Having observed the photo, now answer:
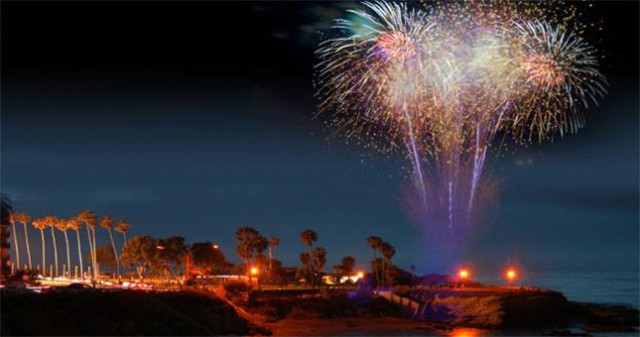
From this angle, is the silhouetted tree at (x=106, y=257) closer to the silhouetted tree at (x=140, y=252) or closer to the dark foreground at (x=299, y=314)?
the silhouetted tree at (x=140, y=252)

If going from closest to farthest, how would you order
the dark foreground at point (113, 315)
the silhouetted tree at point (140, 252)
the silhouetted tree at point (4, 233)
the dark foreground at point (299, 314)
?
the dark foreground at point (113, 315) → the dark foreground at point (299, 314) → the silhouetted tree at point (4, 233) → the silhouetted tree at point (140, 252)

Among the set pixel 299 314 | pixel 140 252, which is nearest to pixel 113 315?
pixel 299 314

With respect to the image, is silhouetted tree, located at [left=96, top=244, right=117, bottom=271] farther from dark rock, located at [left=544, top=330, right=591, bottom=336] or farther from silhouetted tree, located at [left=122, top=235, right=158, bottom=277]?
dark rock, located at [left=544, top=330, right=591, bottom=336]

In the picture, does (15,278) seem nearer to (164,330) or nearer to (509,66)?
(164,330)

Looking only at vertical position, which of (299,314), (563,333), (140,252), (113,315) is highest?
Answer: (140,252)

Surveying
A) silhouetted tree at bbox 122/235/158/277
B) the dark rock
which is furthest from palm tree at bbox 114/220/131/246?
the dark rock

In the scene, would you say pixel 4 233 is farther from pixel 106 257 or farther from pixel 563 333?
pixel 563 333

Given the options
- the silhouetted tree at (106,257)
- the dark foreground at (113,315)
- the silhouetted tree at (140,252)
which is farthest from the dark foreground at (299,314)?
the silhouetted tree at (106,257)

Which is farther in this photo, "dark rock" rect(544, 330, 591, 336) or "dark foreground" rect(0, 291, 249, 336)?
"dark rock" rect(544, 330, 591, 336)

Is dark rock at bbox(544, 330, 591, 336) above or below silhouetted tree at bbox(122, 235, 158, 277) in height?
below

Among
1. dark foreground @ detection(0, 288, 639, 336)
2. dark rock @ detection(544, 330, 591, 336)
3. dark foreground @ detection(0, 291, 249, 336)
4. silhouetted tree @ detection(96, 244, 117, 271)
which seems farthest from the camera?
silhouetted tree @ detection(96, 244, 117, 271)

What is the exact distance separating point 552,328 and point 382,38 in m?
41.4

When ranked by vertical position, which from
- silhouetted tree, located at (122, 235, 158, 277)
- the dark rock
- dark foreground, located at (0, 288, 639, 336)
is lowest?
the dark rock

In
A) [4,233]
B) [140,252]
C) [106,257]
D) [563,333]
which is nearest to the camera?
[563,333]
